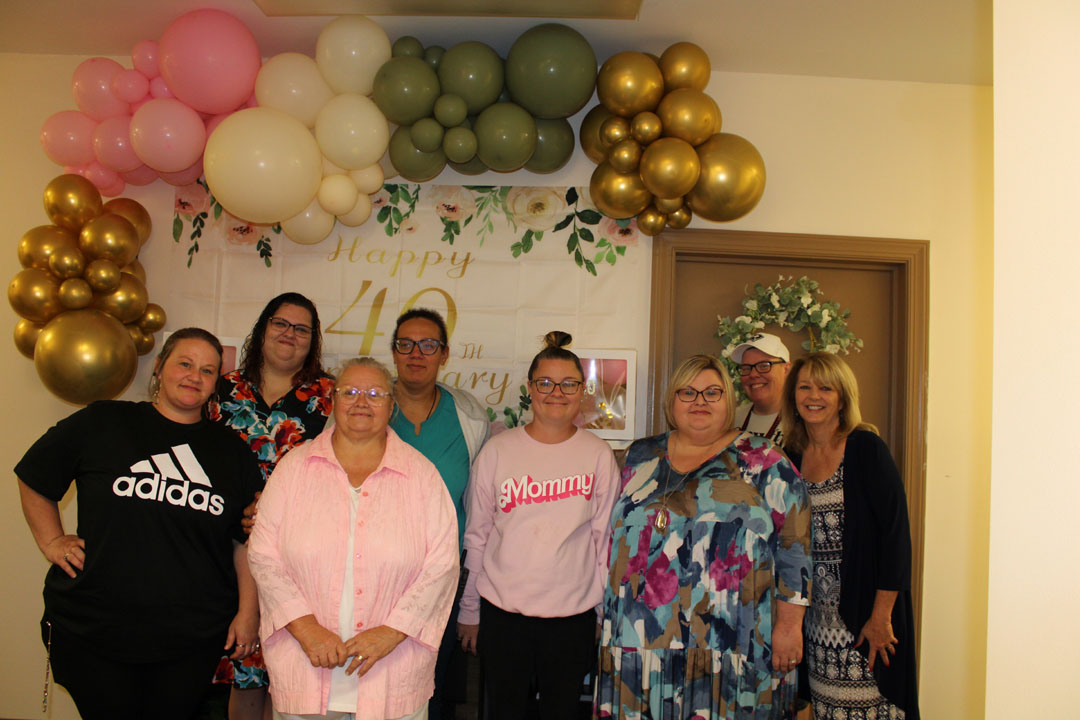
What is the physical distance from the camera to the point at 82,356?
103 inches

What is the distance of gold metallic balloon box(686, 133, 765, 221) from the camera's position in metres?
2.64

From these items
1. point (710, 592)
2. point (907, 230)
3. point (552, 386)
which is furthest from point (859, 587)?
point (907, 230)

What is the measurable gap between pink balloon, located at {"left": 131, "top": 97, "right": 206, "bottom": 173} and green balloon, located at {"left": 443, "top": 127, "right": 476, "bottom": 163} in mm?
1015

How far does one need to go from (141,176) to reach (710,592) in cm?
294

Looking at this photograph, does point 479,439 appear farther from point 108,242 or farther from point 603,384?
point 108,242

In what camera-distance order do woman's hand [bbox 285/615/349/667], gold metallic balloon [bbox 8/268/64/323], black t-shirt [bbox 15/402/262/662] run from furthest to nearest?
gold metallic balloon [bbox 8/268/64/323]
black t-shirt [bbox 15/402/262/662]
woman's hand [bbox 285/615/349/667]

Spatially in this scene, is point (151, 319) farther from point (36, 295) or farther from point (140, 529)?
point (140, 529)

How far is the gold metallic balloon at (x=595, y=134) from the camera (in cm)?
277

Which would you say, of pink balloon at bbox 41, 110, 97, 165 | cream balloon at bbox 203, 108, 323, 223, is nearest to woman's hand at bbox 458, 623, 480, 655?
cream balloon at bbox 203, 108, 323, 223

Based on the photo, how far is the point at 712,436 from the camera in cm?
210

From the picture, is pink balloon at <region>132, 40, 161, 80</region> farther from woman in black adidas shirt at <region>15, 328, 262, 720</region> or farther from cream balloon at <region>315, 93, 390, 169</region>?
woman in black adidas shirt at <region>15, 328, 262, 720</region>

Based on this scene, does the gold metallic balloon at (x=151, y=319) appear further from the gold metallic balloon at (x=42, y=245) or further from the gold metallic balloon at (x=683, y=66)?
the gold metallic balloon at (x=683, y=66)

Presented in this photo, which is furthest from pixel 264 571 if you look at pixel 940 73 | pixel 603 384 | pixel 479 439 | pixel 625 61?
pixel 940 73

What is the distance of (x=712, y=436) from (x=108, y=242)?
247 cm
